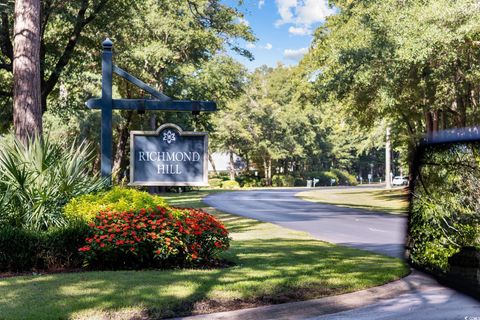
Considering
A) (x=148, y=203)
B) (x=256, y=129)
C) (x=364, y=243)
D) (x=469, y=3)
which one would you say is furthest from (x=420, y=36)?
(x=256, y=129)

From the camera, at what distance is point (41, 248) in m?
8.95

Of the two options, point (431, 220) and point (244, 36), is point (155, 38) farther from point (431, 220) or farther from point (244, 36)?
point (431, 220)

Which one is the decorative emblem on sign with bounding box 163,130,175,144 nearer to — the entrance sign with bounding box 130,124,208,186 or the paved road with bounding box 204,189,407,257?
the entrance sign with bounding box 130,124,208,186

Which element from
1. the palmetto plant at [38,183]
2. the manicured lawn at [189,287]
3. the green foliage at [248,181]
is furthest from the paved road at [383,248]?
the green foliage at [248,181]

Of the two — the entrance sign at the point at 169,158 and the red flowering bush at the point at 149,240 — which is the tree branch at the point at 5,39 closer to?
the entrance sign at the point at 169,158

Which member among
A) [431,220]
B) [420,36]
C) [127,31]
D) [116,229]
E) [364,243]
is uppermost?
[127,31]

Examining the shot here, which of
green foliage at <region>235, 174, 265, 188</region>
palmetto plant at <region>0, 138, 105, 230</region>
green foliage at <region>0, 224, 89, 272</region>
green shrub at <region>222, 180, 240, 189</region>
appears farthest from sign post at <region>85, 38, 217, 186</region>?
green foliage at <region>235, 174, 265, 188</region>

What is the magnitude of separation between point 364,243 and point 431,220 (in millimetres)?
13176

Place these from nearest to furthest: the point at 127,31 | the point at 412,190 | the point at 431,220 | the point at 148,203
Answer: the point at 431,220, the point at 412,190, the point at 148,203, the point at 127,31

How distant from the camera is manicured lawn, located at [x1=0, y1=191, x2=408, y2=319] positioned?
6.48m

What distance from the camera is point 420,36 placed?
66.5 ft

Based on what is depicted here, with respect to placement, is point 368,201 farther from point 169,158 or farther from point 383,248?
point 169,158

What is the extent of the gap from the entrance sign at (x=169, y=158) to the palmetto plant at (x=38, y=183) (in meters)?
1.68

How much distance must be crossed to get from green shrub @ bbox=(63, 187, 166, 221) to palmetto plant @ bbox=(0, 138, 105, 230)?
29 centimetres
